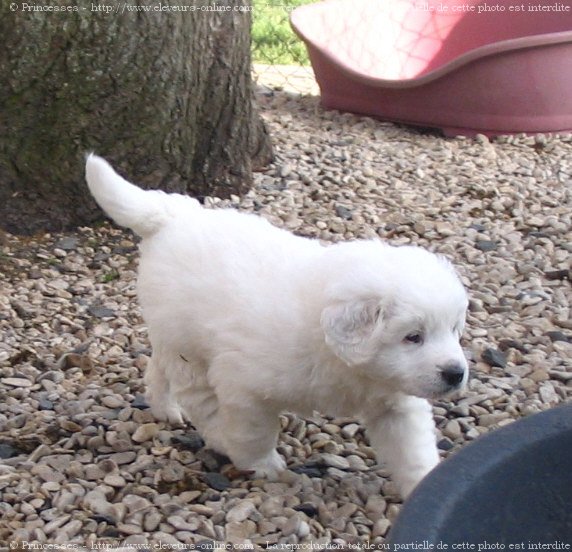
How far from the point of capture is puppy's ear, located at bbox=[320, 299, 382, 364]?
241 centimetres

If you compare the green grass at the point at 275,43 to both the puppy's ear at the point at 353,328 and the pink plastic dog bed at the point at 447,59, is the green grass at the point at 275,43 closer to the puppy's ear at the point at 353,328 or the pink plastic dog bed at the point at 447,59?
the pink plastic dog bed at the point at 447,59

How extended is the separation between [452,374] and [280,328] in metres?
0.46

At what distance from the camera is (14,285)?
13.3 ft

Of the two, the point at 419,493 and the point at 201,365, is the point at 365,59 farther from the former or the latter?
the point at 419,493

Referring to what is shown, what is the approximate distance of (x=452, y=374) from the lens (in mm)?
2420

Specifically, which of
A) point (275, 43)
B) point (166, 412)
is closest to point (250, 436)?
point (166, 412)

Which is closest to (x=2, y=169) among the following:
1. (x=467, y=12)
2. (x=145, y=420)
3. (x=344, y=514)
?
(x=145, y=420)

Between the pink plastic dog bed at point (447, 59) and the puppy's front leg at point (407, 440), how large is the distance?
344 cm

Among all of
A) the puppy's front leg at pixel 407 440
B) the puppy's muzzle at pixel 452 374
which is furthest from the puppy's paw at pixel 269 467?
the puppy's muzzle at pixel 452 374

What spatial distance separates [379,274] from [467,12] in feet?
15.2

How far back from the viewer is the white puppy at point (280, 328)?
2422 millimetres

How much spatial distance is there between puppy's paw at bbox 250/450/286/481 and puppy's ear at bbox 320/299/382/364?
58cm

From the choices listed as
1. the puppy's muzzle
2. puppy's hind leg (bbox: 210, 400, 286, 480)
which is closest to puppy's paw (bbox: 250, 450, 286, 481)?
puppy's hind leg (bbox: 210, 400, 286, 480)

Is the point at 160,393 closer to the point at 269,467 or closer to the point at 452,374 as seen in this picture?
the point at 269,467
